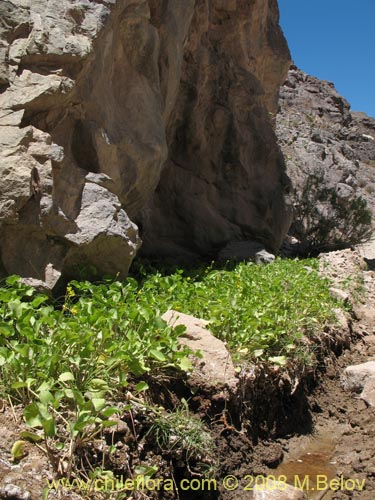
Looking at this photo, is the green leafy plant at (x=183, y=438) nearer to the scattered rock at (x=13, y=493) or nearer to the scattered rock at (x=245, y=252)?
the scattered rock at (x=13, y=493)

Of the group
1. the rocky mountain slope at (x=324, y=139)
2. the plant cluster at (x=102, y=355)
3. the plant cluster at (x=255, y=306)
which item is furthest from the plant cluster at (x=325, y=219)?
the plant cluster at (x=102, y=355)

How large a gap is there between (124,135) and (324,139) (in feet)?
58.7

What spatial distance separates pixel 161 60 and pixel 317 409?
4991 millimetres

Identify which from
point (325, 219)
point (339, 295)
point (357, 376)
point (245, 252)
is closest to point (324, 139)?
point (325, 219)

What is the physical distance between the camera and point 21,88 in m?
4.74

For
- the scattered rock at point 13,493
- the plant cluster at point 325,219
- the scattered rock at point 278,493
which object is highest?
the plant cluster at point 325,219

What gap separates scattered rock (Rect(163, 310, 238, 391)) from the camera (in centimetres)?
370

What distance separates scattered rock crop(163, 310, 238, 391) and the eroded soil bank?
91mm

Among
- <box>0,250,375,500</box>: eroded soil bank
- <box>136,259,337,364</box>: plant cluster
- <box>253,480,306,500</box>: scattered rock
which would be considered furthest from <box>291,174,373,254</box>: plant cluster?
<box>253,480,306,500</box>: scattered rock

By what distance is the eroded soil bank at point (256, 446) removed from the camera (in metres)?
2.53

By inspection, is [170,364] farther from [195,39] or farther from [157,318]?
[195,39]

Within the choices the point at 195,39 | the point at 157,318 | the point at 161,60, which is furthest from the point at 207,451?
the point at 195,39

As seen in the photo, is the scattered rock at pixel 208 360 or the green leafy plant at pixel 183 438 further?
the scattered rock at pixel 208 360

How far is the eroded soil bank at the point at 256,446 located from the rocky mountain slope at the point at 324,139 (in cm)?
1189
